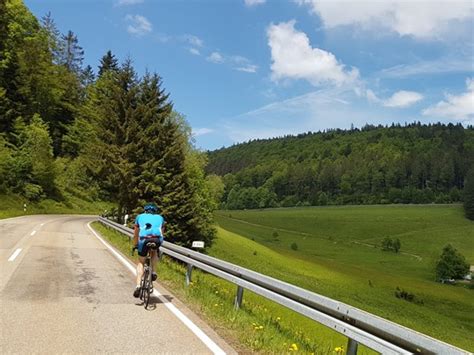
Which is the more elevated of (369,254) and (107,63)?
(107,63)

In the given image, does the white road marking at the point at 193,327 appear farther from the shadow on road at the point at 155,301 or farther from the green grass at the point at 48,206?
the green grass at the point at 48,206

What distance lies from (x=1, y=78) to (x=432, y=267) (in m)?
85.6

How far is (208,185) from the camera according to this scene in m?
51.2

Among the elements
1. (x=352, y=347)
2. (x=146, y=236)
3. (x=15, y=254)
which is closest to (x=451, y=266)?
(x=15, y=254)

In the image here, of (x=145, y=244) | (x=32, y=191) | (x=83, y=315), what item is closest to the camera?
(x=83, y=315)

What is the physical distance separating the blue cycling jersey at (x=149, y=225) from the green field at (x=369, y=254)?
87.4 ft

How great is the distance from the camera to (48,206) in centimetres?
5228

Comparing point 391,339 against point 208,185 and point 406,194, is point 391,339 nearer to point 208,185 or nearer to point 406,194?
point 208,185

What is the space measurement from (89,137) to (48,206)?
11807 millimetres

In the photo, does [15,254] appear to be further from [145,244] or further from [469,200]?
[469,200]

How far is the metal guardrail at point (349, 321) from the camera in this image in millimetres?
4266

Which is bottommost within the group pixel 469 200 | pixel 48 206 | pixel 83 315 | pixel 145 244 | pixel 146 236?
pixel 48 206

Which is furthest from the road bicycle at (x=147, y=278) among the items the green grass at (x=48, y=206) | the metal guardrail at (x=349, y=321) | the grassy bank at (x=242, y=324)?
the green grass at (x=48, y=206)

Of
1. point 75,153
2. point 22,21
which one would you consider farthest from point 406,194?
point 22,21
